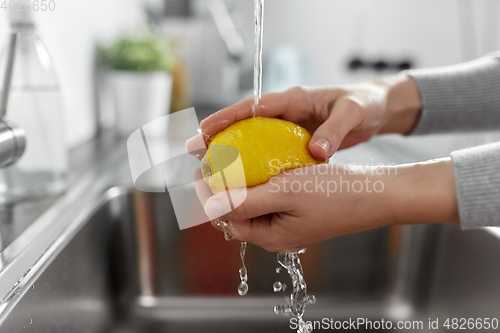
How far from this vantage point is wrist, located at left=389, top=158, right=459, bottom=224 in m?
0.48

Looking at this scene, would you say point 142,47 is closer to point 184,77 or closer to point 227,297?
point 184,77

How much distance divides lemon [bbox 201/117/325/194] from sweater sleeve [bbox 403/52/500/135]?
0.41 m

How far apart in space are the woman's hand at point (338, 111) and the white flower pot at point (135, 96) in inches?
23.3

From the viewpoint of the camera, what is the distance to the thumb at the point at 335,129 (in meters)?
0.49

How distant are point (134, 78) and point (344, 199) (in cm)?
82

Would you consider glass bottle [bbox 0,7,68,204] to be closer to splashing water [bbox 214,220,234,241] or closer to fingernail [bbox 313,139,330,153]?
splashing water [bbox 214,220,234,241]

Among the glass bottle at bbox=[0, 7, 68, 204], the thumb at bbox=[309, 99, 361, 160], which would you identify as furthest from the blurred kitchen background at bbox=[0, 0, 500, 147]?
the thumb at bbox=[309, 99, 361, 160]

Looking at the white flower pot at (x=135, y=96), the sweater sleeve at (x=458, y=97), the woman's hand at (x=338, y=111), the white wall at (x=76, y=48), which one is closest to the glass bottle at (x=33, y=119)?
the white wall at (x=76, y=48)

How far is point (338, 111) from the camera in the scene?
0.61 metres

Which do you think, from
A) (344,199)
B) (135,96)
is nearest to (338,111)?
(344,199)

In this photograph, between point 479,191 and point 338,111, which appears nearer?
point 479,191

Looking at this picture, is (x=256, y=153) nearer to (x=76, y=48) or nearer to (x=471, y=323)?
(x=471, y=323)

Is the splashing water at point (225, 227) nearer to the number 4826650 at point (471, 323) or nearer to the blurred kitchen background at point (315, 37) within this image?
the number 4826650 at point (471, 323)

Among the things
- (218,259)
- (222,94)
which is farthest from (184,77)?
(218,259)
